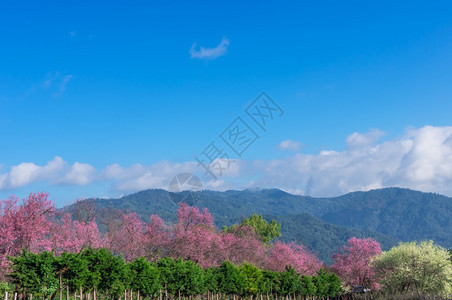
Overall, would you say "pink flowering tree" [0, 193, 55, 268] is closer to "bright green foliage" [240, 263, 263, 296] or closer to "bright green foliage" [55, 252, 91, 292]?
"bright green foliage" [55, 252, 91, 292]

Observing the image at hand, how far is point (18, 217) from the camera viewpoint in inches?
1252

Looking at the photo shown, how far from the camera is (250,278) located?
4469cm

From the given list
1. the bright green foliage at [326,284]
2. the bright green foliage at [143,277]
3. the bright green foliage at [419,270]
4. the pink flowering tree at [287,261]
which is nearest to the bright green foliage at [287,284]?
the bright green foliage at [326,284]

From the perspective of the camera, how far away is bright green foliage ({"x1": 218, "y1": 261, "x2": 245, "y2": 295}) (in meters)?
41.1

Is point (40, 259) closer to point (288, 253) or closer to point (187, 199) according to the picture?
point (187, 199)

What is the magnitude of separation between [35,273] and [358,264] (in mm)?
54169

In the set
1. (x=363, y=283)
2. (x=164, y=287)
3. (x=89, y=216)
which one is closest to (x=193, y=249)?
(x=164, y=287)

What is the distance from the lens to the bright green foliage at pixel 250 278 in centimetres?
4422

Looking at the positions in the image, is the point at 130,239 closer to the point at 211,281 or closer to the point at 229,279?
the point at 211,281

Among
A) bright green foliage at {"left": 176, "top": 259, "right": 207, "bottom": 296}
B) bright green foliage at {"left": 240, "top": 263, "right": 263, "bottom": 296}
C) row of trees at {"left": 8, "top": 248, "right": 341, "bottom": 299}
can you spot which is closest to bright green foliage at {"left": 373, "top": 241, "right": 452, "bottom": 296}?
row of trees at {"left": 8, "top": 248, "right": 341, "bottom": 299}

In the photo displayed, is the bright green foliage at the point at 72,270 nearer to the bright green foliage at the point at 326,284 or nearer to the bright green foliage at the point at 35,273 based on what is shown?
the bright green foliage at the point at 35,273

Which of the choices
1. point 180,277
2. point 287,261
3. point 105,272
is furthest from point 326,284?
point 105,272

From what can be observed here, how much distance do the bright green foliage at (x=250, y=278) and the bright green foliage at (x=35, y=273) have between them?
77.3 ft

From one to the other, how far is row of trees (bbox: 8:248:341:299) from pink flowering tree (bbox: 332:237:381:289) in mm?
23204
